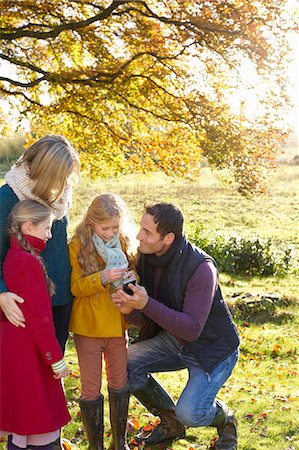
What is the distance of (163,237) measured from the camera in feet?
14.5

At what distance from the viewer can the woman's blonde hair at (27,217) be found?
3.76 meters

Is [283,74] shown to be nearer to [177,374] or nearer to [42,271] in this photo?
[177,374]

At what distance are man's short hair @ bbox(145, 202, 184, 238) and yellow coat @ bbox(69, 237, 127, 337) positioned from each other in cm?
49

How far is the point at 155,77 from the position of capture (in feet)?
36.1

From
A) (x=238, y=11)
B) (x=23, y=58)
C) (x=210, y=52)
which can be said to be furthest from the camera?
(x=23, y=58)

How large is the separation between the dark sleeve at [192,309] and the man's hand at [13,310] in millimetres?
883

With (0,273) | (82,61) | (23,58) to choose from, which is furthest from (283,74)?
(0,273)

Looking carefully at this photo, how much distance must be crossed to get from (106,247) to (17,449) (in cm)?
139

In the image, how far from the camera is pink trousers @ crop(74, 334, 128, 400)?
4309 millimetres

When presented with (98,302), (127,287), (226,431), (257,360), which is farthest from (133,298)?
(257,360)

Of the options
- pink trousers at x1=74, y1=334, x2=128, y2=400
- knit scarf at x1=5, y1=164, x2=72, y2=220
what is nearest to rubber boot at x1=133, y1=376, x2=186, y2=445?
pink trousers at x1=74, y1=334, x2=128, y2=400

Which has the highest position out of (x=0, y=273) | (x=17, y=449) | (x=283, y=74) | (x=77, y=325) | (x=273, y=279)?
(x=283, y=74)

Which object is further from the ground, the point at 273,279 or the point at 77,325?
A: the point at 77,325

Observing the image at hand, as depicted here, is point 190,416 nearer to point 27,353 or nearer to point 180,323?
point 180,323
